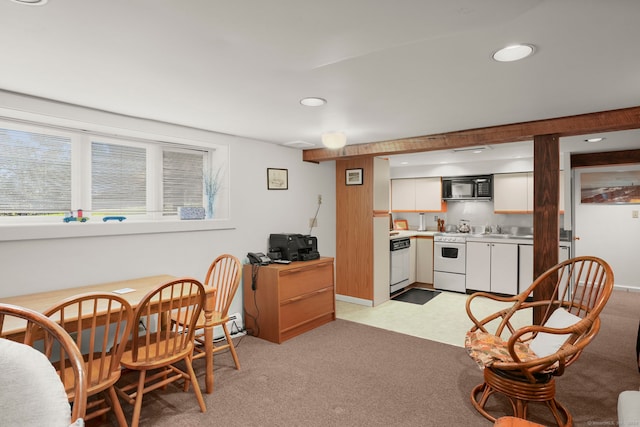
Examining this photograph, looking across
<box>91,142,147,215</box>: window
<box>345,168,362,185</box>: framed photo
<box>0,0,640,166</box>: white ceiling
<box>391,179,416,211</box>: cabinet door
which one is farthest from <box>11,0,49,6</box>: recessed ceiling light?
<box>391,179,416,211</box>: cabinet door

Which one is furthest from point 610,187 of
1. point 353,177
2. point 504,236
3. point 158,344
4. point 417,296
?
point 158,344

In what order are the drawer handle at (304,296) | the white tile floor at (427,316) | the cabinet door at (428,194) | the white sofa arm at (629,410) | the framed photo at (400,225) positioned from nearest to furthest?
the white sofa arm at (629,410)
the drawer handle at (304,296)
the white tile floor at (427,316)
the cabinet door at (428,194)
the framed photo at (400,225)

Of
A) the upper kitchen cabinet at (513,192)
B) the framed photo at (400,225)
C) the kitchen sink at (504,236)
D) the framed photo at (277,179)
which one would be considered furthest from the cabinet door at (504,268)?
the framed photo at (277,179)

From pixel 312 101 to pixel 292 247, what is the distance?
187 cm

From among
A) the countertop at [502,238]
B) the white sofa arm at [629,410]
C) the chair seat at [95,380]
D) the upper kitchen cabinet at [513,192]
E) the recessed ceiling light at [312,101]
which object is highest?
the recessed ceiling light at [312,101]

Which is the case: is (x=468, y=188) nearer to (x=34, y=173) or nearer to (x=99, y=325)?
(x=99, y=325)

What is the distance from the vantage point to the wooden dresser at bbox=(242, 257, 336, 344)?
3.56 metres

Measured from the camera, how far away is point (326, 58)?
1.75m

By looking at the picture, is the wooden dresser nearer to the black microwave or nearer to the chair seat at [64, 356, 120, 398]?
the chair seat at [64, 356, 120, 398]

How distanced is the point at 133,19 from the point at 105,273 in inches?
85.3

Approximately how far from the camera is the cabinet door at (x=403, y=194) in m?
6.51

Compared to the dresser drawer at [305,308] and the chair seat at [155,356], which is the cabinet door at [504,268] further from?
the chair seat at [155,356]

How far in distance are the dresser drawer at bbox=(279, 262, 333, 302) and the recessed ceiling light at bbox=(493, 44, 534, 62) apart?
260 cm

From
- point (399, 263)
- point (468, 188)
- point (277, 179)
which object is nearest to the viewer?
point (277, 179)
